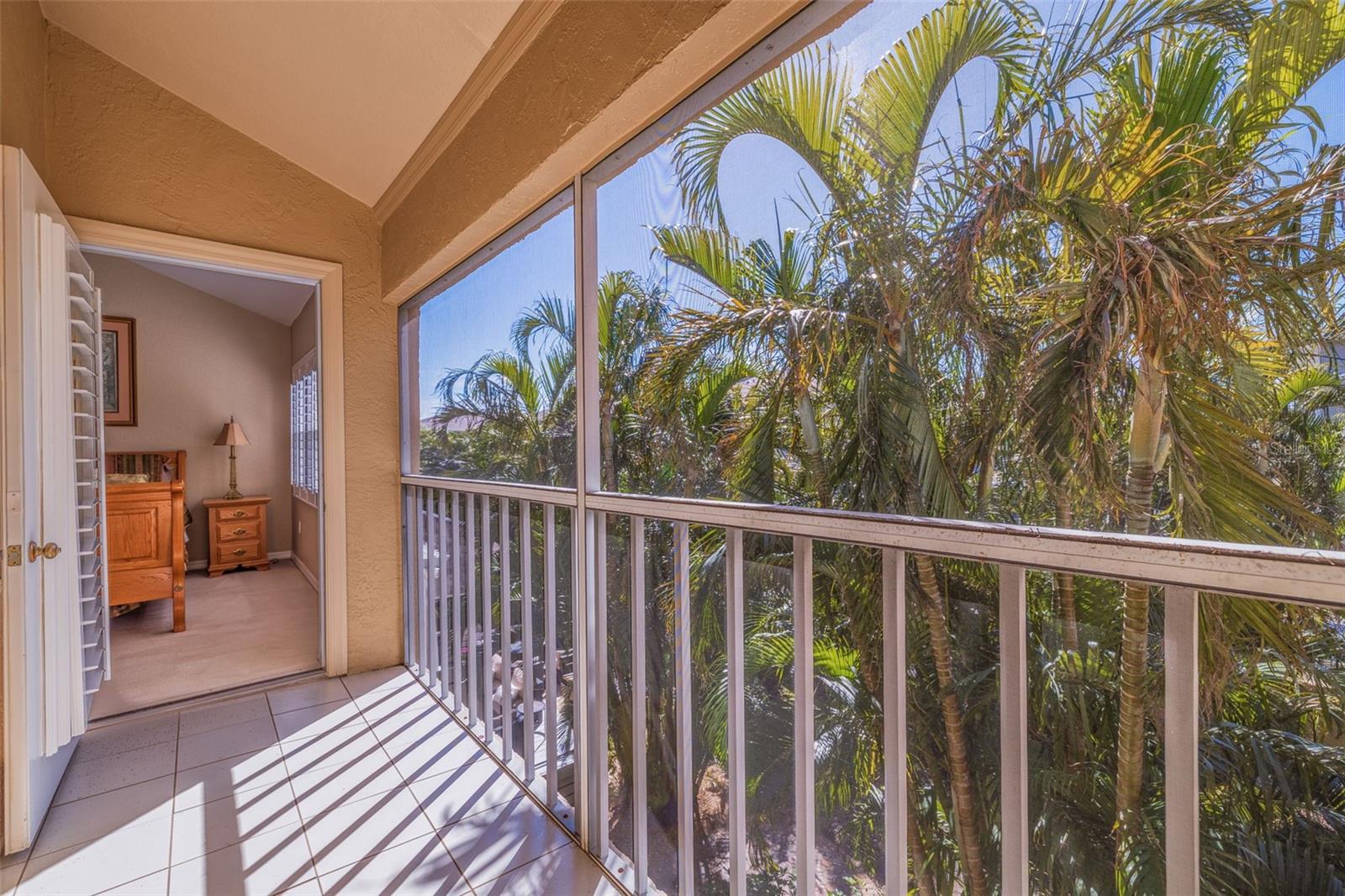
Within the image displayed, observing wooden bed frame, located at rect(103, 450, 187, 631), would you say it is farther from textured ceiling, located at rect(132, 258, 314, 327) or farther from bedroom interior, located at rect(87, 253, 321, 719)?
textured ceiling, located at rect(132, 258, 314, 327)

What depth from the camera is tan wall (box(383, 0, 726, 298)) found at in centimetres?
121

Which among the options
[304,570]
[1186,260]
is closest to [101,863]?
[1186,260]

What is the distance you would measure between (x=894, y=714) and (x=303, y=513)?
5903 millimetres

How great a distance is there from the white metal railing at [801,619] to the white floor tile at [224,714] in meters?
0.80

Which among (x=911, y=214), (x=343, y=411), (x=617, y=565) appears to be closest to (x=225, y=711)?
(x=343, y=411)

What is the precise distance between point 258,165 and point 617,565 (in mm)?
2622

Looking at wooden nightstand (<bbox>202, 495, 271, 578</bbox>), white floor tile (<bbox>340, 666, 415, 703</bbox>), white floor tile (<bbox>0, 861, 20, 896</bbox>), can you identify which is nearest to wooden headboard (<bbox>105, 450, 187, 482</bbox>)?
wooden nightstand (<bbox>202, 495, 271, 578</bbox>)

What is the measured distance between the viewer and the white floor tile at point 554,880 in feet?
4.84

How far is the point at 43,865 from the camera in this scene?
1.57 metres

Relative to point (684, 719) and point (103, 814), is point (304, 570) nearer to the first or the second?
point (103, 814)

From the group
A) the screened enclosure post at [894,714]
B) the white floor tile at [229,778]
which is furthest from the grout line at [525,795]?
the screened enclosure post at [894,714]

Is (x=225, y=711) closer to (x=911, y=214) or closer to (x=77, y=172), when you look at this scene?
(x=77, y=172)

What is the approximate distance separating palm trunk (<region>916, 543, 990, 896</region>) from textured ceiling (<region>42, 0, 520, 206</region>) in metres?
1.91

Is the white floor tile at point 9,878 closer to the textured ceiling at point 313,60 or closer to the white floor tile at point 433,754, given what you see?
the white floor tile at point 433,754
